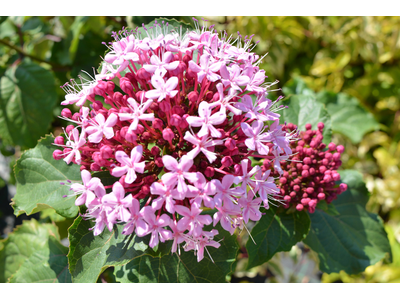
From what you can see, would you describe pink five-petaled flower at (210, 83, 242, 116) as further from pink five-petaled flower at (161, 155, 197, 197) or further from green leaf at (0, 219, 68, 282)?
green leaf at (0, 219, 68, 282)

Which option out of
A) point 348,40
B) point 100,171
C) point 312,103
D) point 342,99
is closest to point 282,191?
point 312,103

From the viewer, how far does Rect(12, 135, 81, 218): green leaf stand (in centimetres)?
132

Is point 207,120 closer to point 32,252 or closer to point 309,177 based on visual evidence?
point 309,177

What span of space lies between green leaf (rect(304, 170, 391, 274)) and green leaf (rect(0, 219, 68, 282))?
1.42 metres

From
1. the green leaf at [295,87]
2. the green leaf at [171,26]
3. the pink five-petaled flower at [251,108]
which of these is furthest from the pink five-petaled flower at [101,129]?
the green leaf at [295,87]

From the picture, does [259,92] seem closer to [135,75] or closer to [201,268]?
[135,75]

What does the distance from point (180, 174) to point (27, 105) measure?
66.0 inches

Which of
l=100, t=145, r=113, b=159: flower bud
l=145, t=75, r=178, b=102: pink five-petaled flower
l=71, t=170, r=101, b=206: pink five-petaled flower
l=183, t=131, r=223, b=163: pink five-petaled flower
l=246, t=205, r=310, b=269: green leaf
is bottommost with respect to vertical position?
l=246, t=205, r=310, b=269: green leaf

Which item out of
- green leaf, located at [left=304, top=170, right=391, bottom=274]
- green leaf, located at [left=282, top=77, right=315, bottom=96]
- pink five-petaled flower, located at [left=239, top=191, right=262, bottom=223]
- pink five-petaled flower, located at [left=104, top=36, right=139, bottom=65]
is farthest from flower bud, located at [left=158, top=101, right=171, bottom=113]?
green leaf, located at [left=282, top=77, right=315, bottom=96]

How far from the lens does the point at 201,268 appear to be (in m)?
1.28

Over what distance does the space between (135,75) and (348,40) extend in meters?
2.71

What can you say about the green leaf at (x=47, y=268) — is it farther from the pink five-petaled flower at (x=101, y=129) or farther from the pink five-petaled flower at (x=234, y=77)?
the pink five-petaled flower at (x=234, y=77)

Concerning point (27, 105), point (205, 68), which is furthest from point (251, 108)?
point (27, 105)

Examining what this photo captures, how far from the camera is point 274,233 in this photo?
4.63 feet
